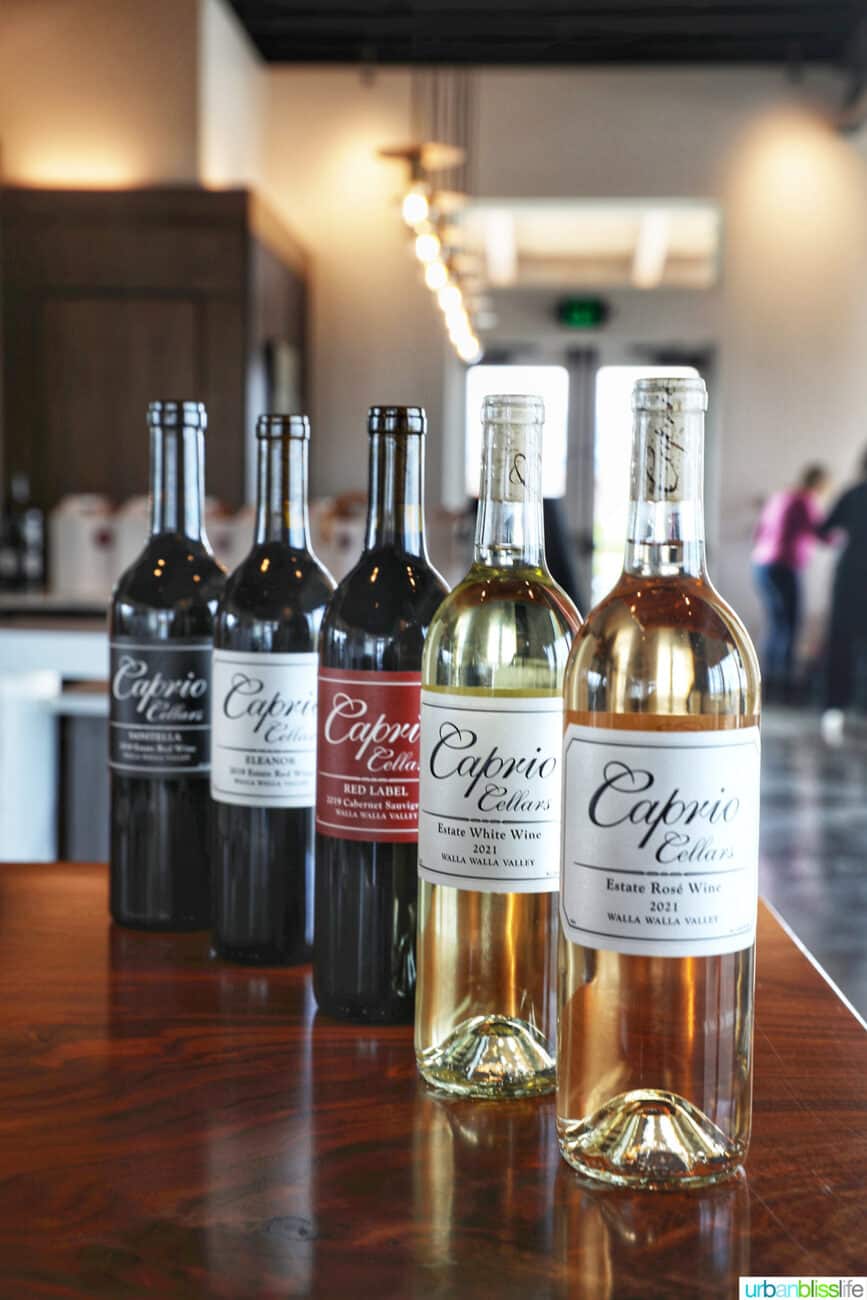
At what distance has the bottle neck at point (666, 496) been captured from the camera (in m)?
0.57

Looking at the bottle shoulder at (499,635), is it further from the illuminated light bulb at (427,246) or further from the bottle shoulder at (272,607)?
the illuminated light bulb at (427,246)

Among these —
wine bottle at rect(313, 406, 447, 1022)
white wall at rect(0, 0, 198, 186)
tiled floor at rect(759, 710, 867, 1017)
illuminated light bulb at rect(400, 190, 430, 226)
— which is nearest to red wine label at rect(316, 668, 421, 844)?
wine bottle at rect(313, 406, 447, 1022)

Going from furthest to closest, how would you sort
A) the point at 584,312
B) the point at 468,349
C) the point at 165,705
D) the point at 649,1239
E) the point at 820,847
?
the point at 584,312 < the point at 468,349 < the point at 820,847 < the point at 165,705 < the point at 649,1239

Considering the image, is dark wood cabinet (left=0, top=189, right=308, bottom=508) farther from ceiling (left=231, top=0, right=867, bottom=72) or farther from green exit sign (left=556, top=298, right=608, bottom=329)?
green exit sign (left=556, top=298, right=608, bottom=329)

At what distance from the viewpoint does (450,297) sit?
7.12m

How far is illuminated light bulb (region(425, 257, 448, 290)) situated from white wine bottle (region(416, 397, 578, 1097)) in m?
5.82

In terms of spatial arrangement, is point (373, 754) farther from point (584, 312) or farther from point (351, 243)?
point (584, 312)

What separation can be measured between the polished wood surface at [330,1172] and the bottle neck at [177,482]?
31 centimetres

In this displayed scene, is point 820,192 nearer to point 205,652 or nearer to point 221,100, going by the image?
point 221,100

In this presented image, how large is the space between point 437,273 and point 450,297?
60 cm

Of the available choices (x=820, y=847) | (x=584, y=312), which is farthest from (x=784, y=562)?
(x=820, y=847)

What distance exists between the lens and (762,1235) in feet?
1.68

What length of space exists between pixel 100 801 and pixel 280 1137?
6.53 feet

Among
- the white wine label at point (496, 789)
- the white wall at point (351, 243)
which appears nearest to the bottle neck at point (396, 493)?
the white wine label at point (496, 789)
